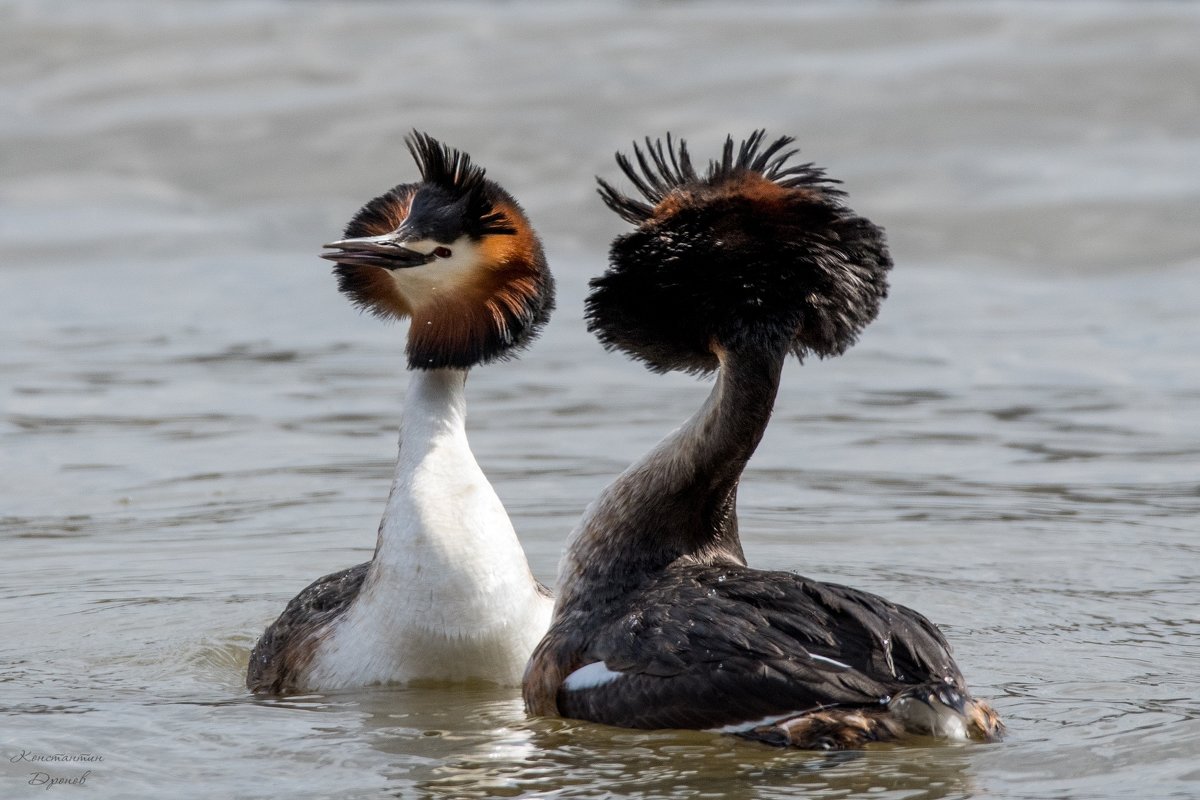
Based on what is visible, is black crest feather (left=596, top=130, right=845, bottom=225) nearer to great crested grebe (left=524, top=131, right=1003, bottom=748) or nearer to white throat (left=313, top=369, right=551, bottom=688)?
great crested grebe (left=524, top=131, right=1003, bottom=748)

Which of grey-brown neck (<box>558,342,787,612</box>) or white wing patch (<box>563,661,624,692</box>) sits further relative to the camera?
grey-brown neck (<box>558,342,787,612</box>)

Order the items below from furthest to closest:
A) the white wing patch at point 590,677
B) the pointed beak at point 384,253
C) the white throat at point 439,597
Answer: the pointed beak at point 384,253, the white throat at point 439,597, the white wing patch at point 590,677

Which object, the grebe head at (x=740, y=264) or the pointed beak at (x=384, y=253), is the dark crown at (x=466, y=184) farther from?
the grebe head at (x=740, y=264)

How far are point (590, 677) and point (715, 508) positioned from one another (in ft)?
3.11

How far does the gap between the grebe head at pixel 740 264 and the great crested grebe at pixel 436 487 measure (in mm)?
549

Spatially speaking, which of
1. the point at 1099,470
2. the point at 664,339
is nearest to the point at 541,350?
the point at 1099,470

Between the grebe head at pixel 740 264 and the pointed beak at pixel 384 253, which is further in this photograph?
the pointed beak at pixel 384 253

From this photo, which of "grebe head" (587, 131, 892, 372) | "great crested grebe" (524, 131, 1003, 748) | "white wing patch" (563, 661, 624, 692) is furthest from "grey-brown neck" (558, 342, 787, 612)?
"white wing patch" (563, 661, 624, 692)

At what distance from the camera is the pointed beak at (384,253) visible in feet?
23.9

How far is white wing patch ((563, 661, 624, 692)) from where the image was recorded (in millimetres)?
6395

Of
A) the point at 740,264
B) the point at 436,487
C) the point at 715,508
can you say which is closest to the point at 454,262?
the point at 436,487

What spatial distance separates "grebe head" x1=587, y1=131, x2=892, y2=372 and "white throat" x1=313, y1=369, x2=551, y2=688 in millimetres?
853

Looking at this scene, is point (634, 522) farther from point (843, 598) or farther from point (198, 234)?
point (198, 234)

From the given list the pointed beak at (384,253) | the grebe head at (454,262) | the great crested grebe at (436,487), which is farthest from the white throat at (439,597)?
the pointed beak at (384,253)
